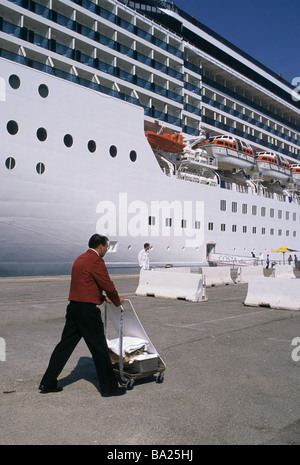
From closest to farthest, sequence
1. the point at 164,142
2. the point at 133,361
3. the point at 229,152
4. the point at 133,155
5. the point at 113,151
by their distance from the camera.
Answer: the point at 133,361
the point at 113,151
the point at 133,155
the point at 164,142
the point at 229,152

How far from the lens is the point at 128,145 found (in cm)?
1855

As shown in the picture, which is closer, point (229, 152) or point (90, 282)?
point (90, 282)

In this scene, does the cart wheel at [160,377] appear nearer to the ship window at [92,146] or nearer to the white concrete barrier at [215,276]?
the white concrete barrier at [215,276]

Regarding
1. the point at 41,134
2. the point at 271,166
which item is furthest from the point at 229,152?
the point at 41,134

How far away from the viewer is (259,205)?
30000 millimetres

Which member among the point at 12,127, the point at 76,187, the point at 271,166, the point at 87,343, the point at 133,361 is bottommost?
A: the point at 133,361

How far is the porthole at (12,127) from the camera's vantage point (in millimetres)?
14141

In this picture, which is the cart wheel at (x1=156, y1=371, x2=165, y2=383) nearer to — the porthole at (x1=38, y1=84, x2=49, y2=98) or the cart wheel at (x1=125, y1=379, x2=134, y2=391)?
the cart wheel at (x1=125, y1=379, x2=134, y2=391)

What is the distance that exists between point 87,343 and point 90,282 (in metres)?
0.57

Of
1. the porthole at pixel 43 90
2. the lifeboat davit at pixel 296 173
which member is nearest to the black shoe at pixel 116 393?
the porthole at pixel 43 90

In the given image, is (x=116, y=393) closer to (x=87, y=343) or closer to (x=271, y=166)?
(x=87, y=343)
